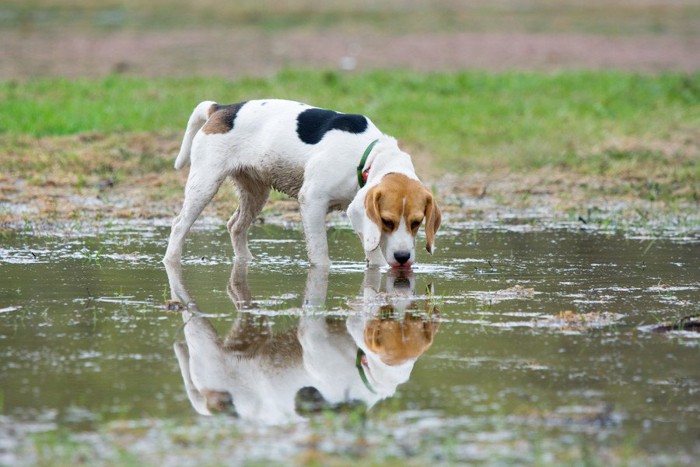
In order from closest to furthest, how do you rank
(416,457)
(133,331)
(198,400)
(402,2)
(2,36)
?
(416,457)
(198,400)
(133,331)
(2,36)
(402,2)

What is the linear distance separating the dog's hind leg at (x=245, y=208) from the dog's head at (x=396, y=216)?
155cm

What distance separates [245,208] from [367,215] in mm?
1897

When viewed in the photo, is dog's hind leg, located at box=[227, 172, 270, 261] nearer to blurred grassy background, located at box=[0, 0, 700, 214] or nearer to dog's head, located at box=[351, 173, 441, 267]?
dog's head, located at box=[351, 173, 441, 267]

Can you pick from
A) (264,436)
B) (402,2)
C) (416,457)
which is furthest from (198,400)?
(402,2)

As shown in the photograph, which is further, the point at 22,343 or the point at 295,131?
the point at 295,131

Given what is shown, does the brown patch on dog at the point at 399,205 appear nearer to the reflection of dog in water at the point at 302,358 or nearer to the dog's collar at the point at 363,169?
the dog's collar at the point at 363,169

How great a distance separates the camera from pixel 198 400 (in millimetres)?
5207

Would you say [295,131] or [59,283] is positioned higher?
[295,131]

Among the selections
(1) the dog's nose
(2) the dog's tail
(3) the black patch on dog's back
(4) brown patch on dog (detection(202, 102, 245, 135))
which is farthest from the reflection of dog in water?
(2) the dog's tail

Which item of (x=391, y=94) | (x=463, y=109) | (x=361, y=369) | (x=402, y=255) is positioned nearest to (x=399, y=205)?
(x=402, y=255)

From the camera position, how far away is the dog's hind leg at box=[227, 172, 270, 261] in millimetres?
9328

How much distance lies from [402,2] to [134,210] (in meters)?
36.2

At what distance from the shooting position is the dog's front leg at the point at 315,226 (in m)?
8.59

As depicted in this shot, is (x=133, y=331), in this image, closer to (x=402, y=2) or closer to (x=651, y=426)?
(x=651, y=426)
